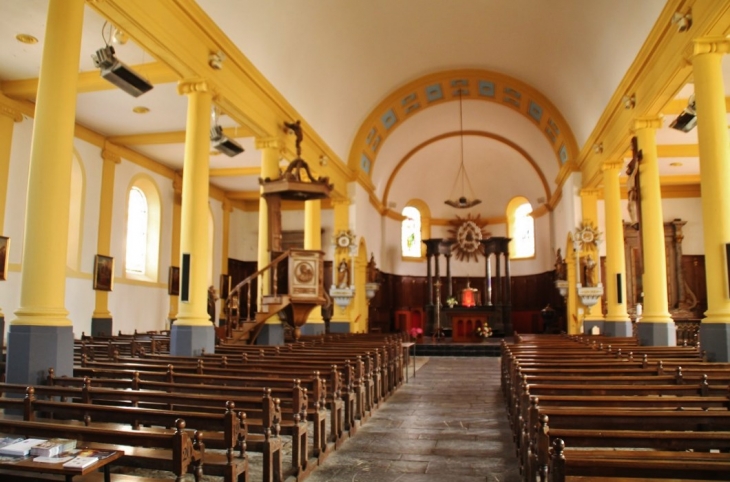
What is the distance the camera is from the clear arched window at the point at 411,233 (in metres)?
25.4

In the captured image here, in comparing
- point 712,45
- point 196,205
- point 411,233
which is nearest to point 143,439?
point 196,205

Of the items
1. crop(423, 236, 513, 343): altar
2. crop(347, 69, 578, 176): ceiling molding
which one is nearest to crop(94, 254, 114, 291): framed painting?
crop(347, 69, 578, 176): ceiling molding

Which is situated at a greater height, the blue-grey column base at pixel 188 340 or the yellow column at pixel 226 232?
the yellow column at pixel 226 232

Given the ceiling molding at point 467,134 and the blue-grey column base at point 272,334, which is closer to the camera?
the blue-grey column base at point 272,334

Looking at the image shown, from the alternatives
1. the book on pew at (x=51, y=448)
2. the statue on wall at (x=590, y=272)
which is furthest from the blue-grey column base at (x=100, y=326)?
the statue on wall at (x=590, y=272)

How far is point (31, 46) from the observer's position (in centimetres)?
1023

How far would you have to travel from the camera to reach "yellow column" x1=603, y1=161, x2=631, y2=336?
45.4 ft

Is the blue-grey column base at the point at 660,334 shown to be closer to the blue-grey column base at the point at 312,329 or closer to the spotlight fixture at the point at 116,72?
the blue-grey column base at the point at 312,329

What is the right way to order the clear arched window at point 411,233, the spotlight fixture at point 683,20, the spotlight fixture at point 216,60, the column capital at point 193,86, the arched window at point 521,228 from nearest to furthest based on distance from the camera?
the spotlight fixture at point 683,20 < the column capital at point 193,86 < the spotlight fixture at point 216,60 < the arched window at point 521,228 < the clear arched window at point 411,233

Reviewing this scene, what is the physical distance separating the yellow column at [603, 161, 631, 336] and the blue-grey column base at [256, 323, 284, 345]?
8166mm

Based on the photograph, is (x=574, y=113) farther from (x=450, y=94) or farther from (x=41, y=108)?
(x=41, y=108)

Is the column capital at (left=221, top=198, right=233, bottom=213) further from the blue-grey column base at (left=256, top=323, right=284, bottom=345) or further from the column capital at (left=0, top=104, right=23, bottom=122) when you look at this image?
the blue-grey column base at (left=256, top=323, right=284, bottom=345)

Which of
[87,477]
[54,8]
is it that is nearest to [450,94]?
[54,8]

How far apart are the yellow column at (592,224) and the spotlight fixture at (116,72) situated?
1327cm
